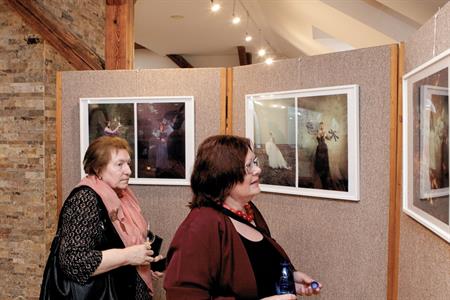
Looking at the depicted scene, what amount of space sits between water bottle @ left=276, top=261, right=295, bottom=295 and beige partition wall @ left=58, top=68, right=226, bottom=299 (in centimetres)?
124

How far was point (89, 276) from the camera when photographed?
194 cm

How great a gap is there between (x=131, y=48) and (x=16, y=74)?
34.0 inches

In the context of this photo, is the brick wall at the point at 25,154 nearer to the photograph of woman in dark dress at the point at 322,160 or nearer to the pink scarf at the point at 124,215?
the pink scarf at the point at 124,215

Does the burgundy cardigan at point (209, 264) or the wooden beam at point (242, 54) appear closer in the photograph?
the burgundy cardigan at point (209, 264)

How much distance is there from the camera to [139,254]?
205cm

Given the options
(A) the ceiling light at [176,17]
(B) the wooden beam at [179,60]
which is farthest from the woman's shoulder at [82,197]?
(B) the wooden beam at [179,60]

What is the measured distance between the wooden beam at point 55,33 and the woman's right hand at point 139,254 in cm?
200

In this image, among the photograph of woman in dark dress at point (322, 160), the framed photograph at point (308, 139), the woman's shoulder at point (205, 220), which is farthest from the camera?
the photograph of woman in dark dress at point (322, 160)

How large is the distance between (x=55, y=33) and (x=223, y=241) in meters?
2.58

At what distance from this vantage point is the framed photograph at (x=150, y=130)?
2664 mm

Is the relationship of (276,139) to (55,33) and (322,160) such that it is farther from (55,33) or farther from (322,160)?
(55,33)

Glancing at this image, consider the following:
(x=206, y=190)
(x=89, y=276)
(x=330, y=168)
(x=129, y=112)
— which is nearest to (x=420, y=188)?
(x=330, y=168)

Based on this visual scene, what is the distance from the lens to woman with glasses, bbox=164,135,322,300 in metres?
1.42

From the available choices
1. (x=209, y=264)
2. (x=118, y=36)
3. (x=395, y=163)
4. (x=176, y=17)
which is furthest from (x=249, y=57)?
(x=209, y=264)
